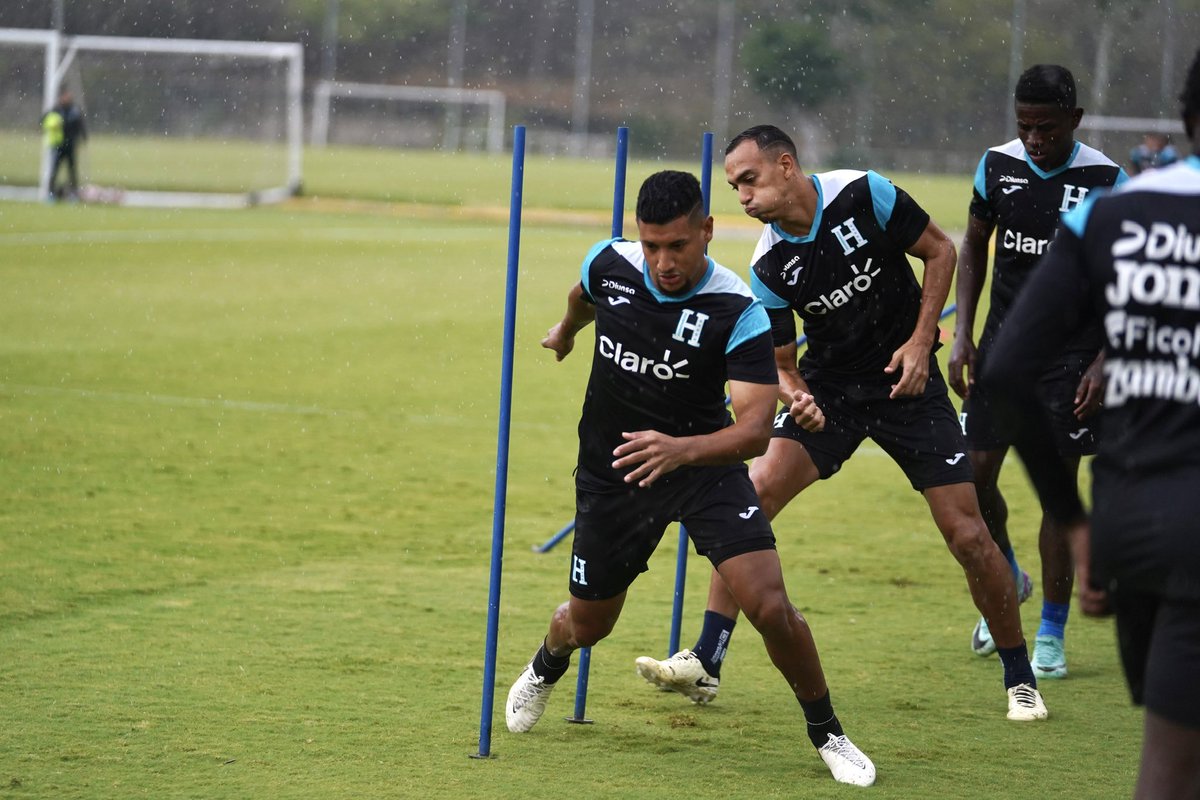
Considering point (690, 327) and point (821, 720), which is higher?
point (690, 327)

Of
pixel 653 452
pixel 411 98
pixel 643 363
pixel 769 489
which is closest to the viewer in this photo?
pixel 653 452

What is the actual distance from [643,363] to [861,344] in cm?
138

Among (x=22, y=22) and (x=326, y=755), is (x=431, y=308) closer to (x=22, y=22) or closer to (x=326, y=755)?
(x=326, y=755)

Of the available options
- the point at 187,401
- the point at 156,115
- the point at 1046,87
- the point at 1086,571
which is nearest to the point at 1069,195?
the point at 1046,87

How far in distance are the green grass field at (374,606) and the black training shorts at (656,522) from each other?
686 mm

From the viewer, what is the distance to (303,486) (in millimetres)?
9977

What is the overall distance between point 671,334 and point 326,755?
1860 millimetres

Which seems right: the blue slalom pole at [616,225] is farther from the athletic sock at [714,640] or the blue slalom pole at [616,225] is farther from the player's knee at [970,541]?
the player's knee at [970,541]

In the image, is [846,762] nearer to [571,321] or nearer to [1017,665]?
[1017,665]

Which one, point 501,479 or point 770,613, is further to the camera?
point 501,479

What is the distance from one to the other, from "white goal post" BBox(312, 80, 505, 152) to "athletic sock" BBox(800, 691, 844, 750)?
5114 cm

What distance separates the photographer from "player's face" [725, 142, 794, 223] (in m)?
5.54

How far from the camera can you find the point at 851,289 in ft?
19.2

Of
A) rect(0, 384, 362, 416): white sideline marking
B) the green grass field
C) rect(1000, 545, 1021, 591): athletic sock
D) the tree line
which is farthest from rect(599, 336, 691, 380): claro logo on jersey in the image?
the tree line
